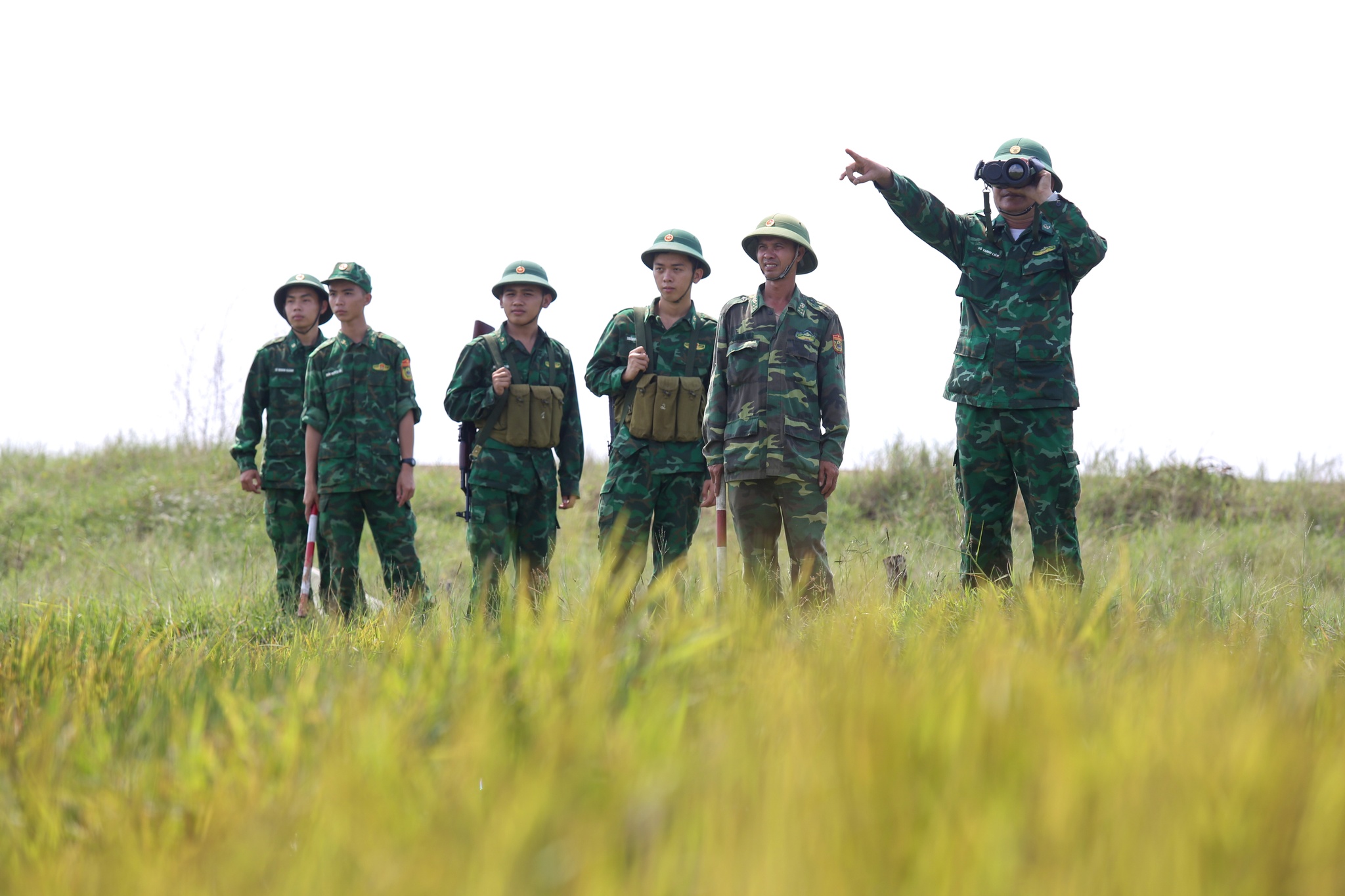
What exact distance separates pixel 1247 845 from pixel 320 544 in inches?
252

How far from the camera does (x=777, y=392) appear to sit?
5422 mm

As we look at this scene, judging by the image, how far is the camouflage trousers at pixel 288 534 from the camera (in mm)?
7324

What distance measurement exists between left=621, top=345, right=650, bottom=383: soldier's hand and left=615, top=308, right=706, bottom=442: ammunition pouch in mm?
69

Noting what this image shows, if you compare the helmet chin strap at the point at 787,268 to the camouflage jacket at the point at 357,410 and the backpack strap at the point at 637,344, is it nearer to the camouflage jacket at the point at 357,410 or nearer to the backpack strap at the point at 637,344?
the backpack strap at the point at 637,344

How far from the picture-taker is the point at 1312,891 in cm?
134

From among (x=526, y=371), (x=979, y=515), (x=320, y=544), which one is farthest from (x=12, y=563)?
(x=979, y=515)

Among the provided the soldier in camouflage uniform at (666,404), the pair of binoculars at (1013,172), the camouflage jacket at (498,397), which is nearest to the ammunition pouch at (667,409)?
the soldier in camouflage uniform at (666,404)

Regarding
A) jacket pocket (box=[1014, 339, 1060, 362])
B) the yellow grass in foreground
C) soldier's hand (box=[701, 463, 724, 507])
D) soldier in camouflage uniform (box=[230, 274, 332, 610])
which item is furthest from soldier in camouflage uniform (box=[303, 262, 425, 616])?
the yellow grass in foreground

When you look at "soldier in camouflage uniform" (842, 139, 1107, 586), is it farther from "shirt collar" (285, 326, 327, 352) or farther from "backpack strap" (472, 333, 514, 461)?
"shirt collar" (285, 326, 327, 352)

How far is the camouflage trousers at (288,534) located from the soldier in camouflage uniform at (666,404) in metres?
2.54

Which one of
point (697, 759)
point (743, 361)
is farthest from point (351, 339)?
point (697, 759)

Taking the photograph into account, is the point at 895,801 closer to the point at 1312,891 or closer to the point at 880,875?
the point at 880,875

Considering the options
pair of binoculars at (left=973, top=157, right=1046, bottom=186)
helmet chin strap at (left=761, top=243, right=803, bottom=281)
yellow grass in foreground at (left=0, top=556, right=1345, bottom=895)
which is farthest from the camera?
helmet chin strap at (left=761, top=243, right=803, bottom=281)

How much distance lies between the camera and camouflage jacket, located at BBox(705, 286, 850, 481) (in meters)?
5.39
